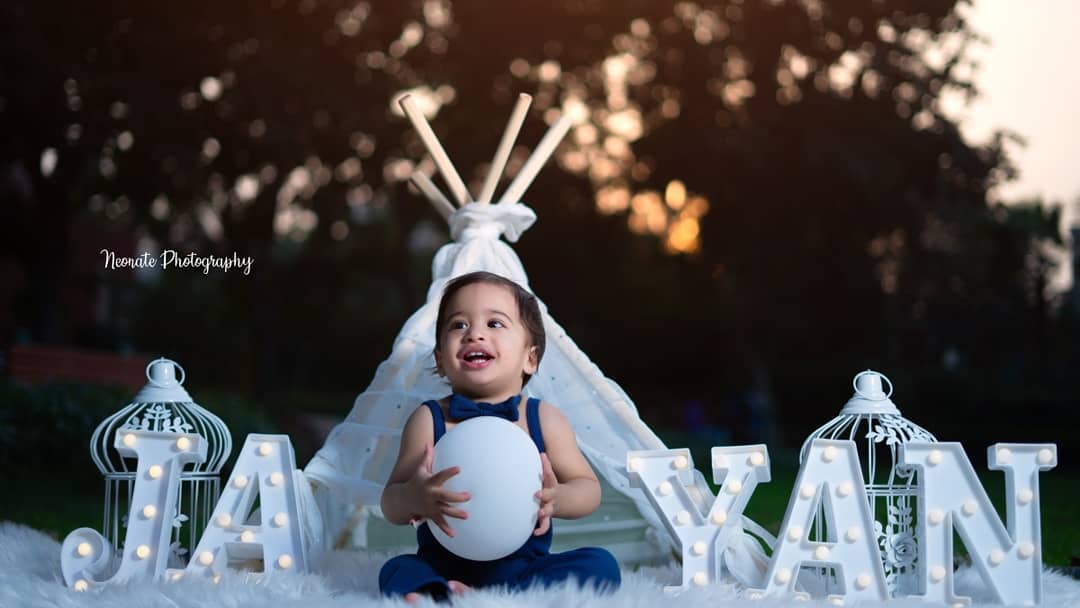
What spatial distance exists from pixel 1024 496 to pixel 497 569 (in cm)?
143

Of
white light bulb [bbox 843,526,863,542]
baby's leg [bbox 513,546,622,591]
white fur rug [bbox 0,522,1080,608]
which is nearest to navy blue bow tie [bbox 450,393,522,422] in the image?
baby's leg [bbox 513,546,622,591]

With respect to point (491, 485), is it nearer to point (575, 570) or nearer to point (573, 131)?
point (575, 570)

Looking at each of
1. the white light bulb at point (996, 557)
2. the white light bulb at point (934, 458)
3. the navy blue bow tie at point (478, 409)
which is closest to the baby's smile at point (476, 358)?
the navy blue bow tie at point (478, 409)

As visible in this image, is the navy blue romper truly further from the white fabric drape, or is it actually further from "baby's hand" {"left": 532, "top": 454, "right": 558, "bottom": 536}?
the white fabric drape

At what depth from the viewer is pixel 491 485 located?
8.59 feet

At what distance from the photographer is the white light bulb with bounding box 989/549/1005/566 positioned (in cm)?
284

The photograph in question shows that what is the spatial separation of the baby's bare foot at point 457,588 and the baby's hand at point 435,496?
0.12 m

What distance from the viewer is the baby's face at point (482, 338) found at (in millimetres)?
2903

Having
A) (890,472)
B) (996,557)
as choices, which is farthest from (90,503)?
(996,557)

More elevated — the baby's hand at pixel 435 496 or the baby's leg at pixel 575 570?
the baby's hand at pixel 435 496

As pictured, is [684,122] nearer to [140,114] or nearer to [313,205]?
[313,205]

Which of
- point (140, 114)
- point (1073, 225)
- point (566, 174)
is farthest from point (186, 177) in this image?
point (1073, 225)

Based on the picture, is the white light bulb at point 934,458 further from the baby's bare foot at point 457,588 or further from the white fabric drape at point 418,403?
the baby's bare foot at point 457,588

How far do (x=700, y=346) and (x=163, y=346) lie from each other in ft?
41.2
